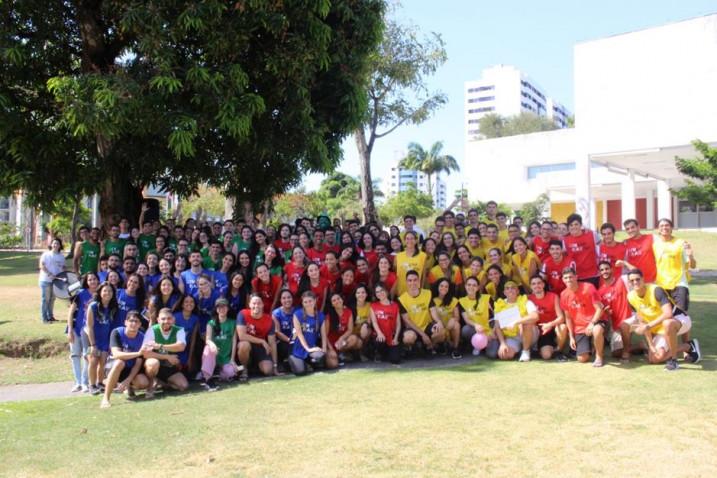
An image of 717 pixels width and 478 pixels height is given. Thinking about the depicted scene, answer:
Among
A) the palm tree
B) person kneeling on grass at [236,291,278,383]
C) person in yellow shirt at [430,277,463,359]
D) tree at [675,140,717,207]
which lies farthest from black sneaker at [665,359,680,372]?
the palm tree

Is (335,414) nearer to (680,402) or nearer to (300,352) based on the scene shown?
(300,352)

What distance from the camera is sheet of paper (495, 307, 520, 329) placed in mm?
8109

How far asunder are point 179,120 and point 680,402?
6.78 metres

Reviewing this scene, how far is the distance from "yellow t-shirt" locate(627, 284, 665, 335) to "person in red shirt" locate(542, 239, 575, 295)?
1.00 meters

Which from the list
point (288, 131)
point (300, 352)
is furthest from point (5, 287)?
point (300, 352)

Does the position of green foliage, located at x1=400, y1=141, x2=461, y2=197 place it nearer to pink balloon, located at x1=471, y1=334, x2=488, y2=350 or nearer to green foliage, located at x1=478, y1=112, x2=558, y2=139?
green foliage, located at x1=478, y1=112, x2=558, y2=139

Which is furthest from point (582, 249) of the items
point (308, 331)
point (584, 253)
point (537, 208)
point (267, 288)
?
point (537, 208)

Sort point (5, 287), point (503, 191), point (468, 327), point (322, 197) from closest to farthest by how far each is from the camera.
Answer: point (468, 327), point (5, 287), point (503, 191), point (322, 197)

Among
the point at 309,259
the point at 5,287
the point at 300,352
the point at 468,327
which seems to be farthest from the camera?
the point at 5,287

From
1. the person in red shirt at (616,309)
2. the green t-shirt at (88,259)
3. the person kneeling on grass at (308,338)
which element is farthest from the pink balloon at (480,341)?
the green t-shirt at (88,259)

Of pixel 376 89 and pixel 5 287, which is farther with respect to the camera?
pixel 376 89

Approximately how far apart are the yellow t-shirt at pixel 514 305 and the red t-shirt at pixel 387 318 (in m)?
1.40

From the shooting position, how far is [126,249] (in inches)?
351

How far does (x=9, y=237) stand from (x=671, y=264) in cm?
4215
